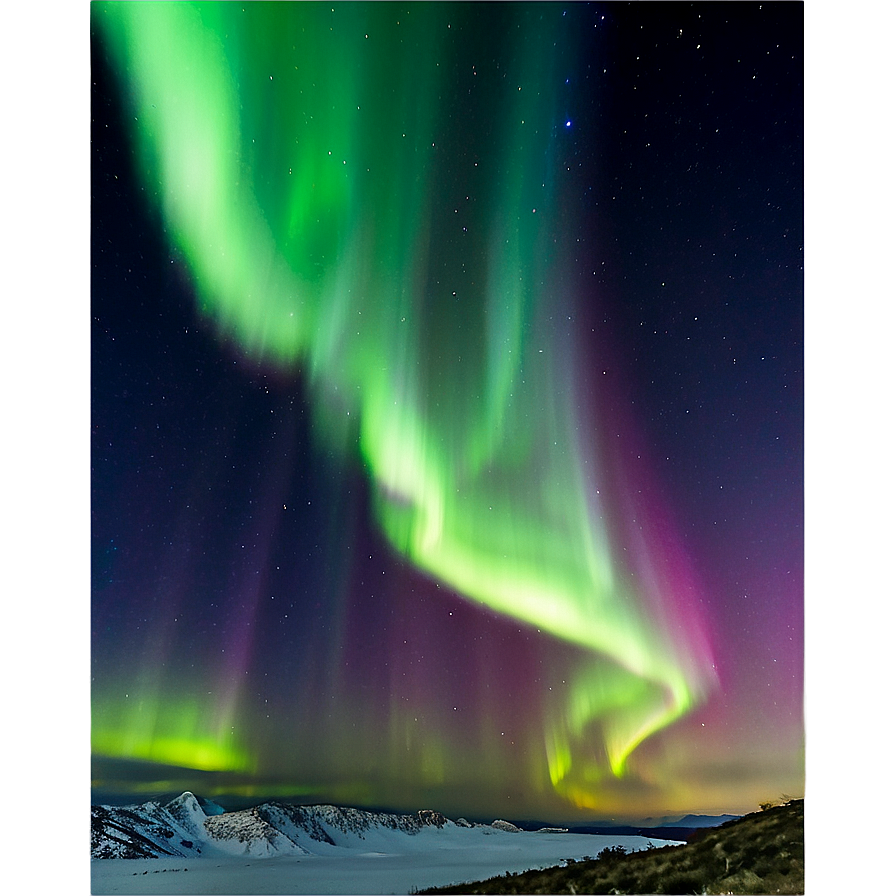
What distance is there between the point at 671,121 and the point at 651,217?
0.67 ft

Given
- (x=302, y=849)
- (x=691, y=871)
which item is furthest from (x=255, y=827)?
(x=691, y=871)

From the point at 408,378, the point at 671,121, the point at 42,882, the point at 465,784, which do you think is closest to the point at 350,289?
the point at 408,378

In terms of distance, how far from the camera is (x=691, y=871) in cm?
148

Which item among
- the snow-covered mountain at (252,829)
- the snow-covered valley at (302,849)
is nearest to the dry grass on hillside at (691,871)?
the snow-covered valley at (302,849)

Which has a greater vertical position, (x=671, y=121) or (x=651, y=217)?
(x=671, y=121)

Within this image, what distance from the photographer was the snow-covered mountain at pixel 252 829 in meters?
1.48

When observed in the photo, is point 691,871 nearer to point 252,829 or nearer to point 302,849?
point 302,849

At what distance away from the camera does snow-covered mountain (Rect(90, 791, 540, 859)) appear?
1476 mm

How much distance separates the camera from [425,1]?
1.50 metres

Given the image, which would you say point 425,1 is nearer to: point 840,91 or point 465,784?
point 840,91

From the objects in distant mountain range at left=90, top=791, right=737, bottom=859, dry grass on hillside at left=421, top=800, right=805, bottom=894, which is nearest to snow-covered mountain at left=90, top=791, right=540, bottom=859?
distant mountain range at left=90, top=791, right=737, bottom=859

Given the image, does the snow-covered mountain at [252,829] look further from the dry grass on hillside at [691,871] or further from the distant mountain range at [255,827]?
the dry grass on hillside at [691,871]

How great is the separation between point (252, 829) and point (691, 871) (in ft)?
2.98

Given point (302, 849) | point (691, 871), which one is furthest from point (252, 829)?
point (691, 871)
